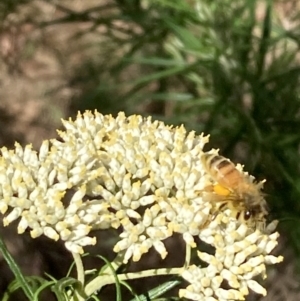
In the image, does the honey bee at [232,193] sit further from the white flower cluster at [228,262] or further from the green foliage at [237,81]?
the green foliage at [237,81]

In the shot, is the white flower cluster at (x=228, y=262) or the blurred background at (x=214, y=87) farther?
the blurred background at (x=214, y=87)

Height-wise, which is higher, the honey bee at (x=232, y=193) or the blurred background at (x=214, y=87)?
the blurred background at (x=214, y=87)

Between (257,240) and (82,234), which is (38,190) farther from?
(257,240)

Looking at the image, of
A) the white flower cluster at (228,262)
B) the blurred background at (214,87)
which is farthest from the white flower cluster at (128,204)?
the blurred background at (214,87)

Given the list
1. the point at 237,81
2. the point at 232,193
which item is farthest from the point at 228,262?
the point at 237,81

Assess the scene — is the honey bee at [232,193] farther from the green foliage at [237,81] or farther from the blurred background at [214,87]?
the green foliage at [237,81]

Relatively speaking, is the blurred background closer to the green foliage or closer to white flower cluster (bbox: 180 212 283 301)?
the green foliage

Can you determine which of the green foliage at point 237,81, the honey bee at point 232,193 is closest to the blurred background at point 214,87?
the green foliage at point 237,81

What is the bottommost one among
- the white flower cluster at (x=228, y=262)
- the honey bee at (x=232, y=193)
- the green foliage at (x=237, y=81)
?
the white flower cluster at (x=228, y=262)
